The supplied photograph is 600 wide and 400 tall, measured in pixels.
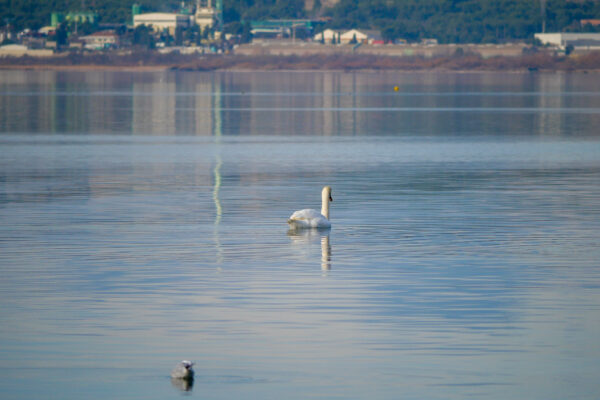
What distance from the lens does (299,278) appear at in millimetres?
18266

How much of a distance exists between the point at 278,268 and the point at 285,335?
4.68 m

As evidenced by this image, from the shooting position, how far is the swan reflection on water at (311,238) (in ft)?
68.8

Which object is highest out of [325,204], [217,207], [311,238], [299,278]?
[325,204]

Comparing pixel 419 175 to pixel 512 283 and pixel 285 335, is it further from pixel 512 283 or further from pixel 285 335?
pixel 285 335

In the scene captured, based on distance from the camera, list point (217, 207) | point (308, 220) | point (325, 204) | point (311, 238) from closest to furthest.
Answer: point (311, 238)
point (308, 220)
point (325, 204)
point (217, 207)

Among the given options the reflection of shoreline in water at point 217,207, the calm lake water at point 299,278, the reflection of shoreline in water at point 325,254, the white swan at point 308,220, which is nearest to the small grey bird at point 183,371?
the calm lake water at point 299,278

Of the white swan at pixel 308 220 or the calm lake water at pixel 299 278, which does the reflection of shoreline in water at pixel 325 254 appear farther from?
the white swan at pixel 308 220

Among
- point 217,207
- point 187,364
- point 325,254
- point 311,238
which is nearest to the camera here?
point 187,364

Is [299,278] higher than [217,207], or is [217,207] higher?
[299,278]

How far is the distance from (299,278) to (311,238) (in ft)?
15.0

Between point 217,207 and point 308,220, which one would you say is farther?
point 217,207

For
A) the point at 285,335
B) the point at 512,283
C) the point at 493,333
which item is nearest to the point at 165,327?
the point at 285,335

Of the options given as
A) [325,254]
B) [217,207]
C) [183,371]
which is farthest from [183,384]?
[217,207]

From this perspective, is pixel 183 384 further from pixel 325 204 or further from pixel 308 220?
pixel 325 204
